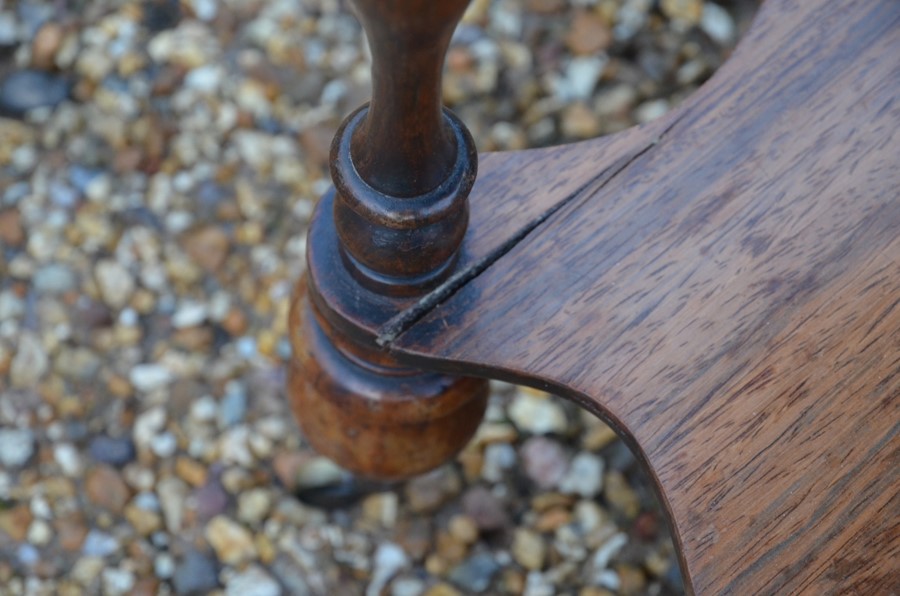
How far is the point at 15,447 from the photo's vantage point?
1201mm

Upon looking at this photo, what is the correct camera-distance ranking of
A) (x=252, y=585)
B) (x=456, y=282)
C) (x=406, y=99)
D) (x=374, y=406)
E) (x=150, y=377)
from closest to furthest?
(x=406, y=99) → (x=456, y=282) → (x=374, y=406) → (x=252, y=585) → (x=150, y=377)

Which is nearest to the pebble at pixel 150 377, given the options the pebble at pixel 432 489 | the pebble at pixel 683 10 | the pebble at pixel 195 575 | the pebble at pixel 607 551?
the pebble at pixel 195 575

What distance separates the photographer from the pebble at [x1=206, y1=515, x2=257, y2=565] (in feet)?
3.80

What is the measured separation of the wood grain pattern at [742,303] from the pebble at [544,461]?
50 centimetres

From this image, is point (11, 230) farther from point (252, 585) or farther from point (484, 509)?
point (484, 509)

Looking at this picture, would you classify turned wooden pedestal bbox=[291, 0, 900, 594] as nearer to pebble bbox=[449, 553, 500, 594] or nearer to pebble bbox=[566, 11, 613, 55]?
pebble bbox=[449, 553, 500, 594]

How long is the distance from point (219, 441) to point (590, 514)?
17.1 inches

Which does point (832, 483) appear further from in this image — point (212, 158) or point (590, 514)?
point (212, 158)

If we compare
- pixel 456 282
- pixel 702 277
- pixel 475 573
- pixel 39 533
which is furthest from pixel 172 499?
pixel 702 277

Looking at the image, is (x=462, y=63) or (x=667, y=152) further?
(x=462, y=63)

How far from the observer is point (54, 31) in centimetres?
143

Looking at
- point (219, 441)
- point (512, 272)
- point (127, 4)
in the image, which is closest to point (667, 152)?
point (512, 272)

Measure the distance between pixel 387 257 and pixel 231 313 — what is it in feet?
2.07

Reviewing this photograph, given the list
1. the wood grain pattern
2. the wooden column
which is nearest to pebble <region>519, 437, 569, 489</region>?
the wooden column
